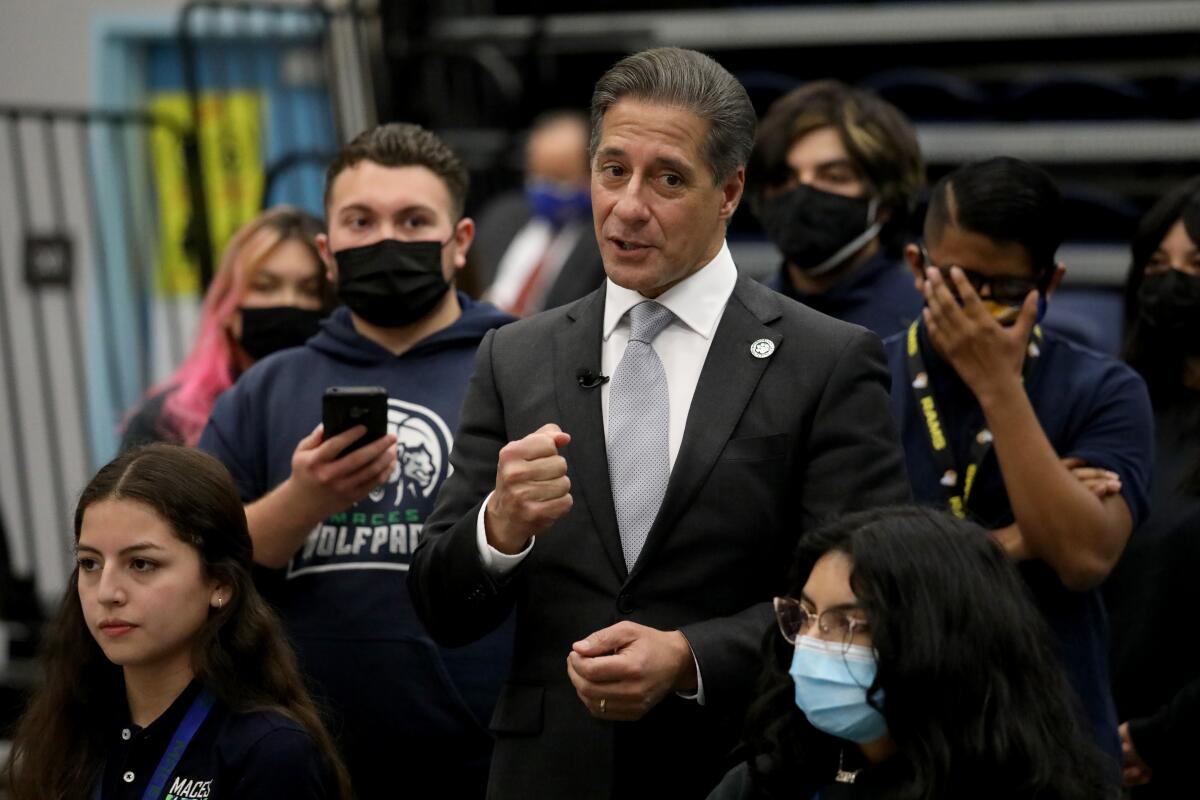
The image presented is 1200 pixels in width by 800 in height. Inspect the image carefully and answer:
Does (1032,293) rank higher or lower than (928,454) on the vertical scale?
higher

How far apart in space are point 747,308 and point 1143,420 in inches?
38.9

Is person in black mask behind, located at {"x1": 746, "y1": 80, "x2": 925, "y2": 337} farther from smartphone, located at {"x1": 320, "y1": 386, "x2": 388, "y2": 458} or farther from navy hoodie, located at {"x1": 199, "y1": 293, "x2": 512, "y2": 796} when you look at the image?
smartphone, located at {"x1": 320, "y1": 386, "x2": 388, "y2": 458}

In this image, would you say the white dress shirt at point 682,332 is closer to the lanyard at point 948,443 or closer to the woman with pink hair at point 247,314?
the lanyard at point 948,443

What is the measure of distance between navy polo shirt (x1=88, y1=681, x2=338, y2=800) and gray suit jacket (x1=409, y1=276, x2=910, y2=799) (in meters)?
0.35

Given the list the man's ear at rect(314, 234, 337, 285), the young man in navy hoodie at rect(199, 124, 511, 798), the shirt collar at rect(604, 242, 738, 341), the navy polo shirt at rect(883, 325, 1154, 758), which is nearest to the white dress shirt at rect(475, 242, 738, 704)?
the shirt collar at rect(604, 242, 738, 341)

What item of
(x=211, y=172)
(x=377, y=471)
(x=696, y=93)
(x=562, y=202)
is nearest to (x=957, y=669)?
(x=696, y=93)

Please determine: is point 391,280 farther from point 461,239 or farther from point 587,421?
point 587,421

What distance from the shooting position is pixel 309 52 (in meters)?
8.80

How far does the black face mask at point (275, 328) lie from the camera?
4.40 m

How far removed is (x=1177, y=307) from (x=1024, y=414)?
2.61 feet

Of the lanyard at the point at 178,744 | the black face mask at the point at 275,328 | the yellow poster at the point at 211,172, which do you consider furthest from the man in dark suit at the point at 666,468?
the yellow poster at the point at 211,172

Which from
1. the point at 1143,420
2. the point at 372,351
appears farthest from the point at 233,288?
the point at 1143,420

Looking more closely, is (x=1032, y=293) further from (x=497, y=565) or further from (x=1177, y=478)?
(x=497, y=565)

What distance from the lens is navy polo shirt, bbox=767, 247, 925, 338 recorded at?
4297 millimetres
